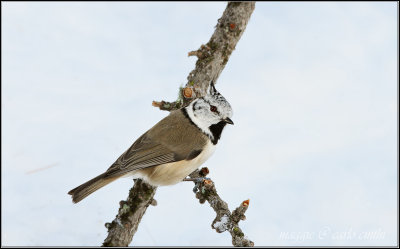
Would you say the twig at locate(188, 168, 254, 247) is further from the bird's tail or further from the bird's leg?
the bird's tail

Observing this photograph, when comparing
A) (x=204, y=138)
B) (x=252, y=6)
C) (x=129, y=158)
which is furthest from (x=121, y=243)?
(x=252, y=6)

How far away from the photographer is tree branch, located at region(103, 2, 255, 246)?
4270 millimetres

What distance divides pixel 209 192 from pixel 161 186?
0.58 meters

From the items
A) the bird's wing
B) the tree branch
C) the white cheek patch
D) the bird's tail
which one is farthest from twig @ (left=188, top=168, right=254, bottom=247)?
the bird's tail

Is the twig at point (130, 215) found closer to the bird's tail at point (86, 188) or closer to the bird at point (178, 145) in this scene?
the bird at point (178, 145)

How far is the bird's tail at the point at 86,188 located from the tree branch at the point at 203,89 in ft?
0.92

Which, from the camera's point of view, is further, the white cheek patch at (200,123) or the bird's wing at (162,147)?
the white cheek patch at (200,123)

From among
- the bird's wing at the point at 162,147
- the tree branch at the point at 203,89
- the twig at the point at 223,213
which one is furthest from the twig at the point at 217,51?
the twig at the point at 223,213

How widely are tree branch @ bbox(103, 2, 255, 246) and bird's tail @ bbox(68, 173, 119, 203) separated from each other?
279 millimetres

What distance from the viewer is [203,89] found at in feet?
18.1

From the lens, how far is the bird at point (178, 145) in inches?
190

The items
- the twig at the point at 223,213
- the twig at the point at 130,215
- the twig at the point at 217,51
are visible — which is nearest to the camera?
the twig at the point at 223,213

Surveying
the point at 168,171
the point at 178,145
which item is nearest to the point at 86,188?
the point at 168,171

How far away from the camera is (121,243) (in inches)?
166
